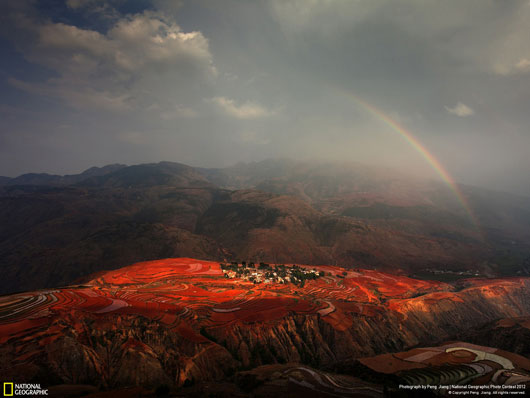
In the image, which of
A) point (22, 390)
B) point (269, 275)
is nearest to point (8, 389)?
point (22, 390)

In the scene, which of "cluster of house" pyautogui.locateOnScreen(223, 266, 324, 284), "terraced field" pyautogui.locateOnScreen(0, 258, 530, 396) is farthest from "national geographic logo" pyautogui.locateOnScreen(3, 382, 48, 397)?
"cluster of house" pyautogui.locateOnScreen(223, 266, 324, 284)

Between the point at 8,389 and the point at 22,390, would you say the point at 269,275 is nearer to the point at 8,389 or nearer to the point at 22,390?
the point at 22,390

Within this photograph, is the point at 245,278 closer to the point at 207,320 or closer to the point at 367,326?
the point at 207,320

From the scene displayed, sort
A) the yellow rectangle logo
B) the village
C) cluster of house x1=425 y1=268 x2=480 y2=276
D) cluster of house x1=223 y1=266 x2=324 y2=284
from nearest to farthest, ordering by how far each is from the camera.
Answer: the yellow rectangle logo, the village, cluster of house x1=223 y1=266 x2=324 y2=284, cluster of house x1=425 y1=268 x2=480 y2=276

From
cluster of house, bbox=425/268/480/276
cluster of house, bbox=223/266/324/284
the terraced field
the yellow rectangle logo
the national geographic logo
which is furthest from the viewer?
cluster of house, bbox=425/268/480/276

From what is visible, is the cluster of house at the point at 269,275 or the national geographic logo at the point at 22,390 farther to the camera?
the cluster of house at the point at 269,275

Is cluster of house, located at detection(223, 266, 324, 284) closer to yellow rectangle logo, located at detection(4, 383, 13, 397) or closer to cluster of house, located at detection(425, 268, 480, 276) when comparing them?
yellow rectangle logo, located at detection(4, 383, 13, 397)

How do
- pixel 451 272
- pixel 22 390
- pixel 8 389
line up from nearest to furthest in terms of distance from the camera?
pixel 8 389
pixel 22 390
pixel 451 272

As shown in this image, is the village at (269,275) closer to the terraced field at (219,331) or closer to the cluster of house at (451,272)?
the terraced field at (219,331)

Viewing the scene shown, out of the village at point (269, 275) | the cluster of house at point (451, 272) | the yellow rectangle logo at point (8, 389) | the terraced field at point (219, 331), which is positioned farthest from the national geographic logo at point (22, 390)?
the cluster of house at point (451, 272)

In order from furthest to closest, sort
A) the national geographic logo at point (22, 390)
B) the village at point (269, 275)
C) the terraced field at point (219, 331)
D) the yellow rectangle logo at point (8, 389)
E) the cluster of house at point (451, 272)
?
the cluster of house at point (451, 272), the village at point (269, 275), the terraced field at point (219, 331), the national geographic logo at point (22, 390), the yellow rectangle logo at point (8, 389)
